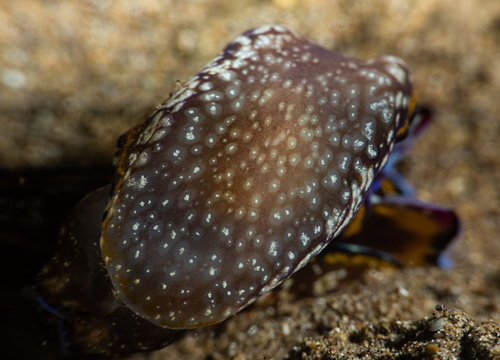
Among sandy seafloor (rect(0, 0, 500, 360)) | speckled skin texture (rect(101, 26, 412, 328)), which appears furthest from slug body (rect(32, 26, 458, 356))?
sandy seafloor (rect(0, 0, 500, 360))

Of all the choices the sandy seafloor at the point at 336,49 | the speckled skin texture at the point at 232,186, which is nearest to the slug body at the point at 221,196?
the speckled skin texture at the point at 232,186

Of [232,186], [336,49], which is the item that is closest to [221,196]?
[232,186]

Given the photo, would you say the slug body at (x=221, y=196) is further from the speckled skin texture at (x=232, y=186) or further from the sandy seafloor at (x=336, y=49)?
the sandy seafloor at (x=336, y=49)

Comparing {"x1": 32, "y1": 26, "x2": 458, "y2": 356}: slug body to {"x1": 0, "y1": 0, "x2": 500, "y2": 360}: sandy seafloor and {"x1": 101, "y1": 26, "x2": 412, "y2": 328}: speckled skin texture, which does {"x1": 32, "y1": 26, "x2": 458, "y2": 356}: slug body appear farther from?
{"x1": 0, "y1": 0, "x2": 500, "y2": 360}: sandy seafloor

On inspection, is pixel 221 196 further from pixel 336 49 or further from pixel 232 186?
pixel 336 49

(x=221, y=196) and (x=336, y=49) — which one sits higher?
(x=336, y=49)
